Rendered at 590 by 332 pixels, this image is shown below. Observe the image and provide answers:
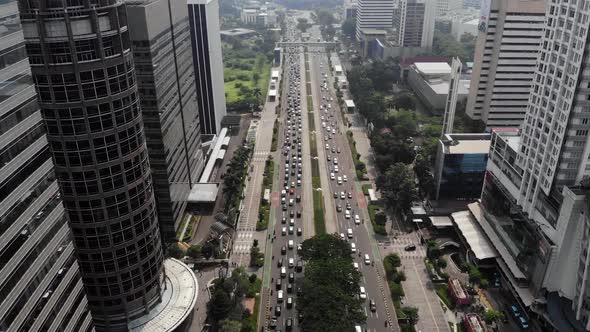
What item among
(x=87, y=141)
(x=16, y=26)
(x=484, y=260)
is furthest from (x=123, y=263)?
(x=484, y=260)

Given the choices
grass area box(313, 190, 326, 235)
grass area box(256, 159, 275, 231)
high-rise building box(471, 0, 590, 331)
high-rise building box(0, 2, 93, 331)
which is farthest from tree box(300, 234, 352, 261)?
high-rise building box(0, 2, 93, 331)

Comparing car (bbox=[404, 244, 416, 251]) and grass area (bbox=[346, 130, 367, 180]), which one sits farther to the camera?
grass area (bbox=[346, 130, 367, 180])

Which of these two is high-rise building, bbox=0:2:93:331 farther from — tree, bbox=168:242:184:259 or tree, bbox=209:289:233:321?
tree, bbox=168:242:184:259

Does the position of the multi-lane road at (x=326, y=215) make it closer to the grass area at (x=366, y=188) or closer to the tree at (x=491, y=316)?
A: the grass area at (x=366, y=188)

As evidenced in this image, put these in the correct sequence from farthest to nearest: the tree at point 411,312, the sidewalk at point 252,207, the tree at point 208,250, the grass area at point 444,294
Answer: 1. the sidewalk at point 252,207
2. the tree at point 208,250
3. the grass area at point 444,294
4. the tree at point 411,312

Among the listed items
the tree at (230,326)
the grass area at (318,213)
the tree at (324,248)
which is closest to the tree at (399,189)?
the grass area at (318,213)

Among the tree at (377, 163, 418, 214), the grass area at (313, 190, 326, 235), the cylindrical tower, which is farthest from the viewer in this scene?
the tree at (377, 163, 418, 214)

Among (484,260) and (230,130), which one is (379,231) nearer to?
(484,260)

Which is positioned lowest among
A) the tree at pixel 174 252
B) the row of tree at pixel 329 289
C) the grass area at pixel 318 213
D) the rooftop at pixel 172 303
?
the grass area at pixel 318 213
